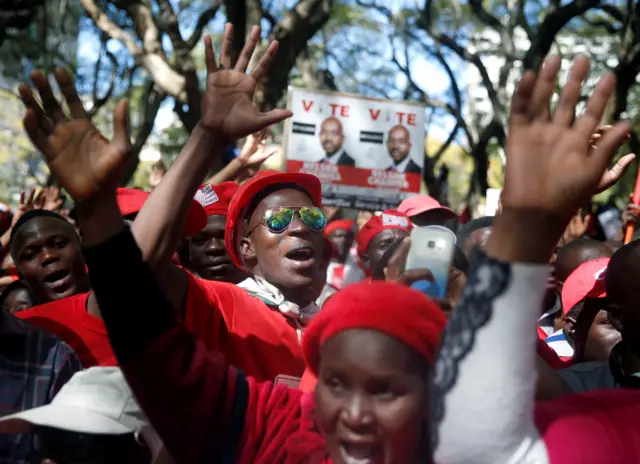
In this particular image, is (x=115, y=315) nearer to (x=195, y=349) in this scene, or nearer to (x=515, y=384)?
(x=195, y=349)

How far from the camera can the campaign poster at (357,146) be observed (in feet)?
25.4

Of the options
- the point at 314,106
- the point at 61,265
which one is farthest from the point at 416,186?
the point at 61,265

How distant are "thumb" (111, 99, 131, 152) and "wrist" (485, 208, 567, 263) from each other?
0.81 metres

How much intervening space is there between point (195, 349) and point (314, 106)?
633 cm

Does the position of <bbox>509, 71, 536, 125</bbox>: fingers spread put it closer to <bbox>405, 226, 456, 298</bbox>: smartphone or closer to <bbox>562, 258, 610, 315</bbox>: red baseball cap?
<bbox>405, 226, 456, 298</bbox>: smartphone

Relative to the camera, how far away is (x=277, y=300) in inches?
123

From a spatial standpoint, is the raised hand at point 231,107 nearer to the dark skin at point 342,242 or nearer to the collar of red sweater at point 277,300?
the collar of red sweater at point 277,300

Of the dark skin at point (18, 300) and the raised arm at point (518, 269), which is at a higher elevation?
the raised arm at point (518, 269)

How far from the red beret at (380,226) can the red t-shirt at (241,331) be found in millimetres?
3042

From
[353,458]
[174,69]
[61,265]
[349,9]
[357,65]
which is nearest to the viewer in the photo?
[353,458]

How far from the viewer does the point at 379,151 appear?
26.4 ft

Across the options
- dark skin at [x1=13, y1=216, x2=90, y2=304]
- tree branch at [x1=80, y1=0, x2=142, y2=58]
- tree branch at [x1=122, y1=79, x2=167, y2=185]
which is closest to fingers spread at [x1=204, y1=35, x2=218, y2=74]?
dark skin at [x1=13, y1=216, x2=90, y2=304]

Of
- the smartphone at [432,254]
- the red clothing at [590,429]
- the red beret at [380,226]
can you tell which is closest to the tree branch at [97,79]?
the red beret at [380,226]

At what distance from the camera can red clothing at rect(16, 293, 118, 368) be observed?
2498 millimetres
